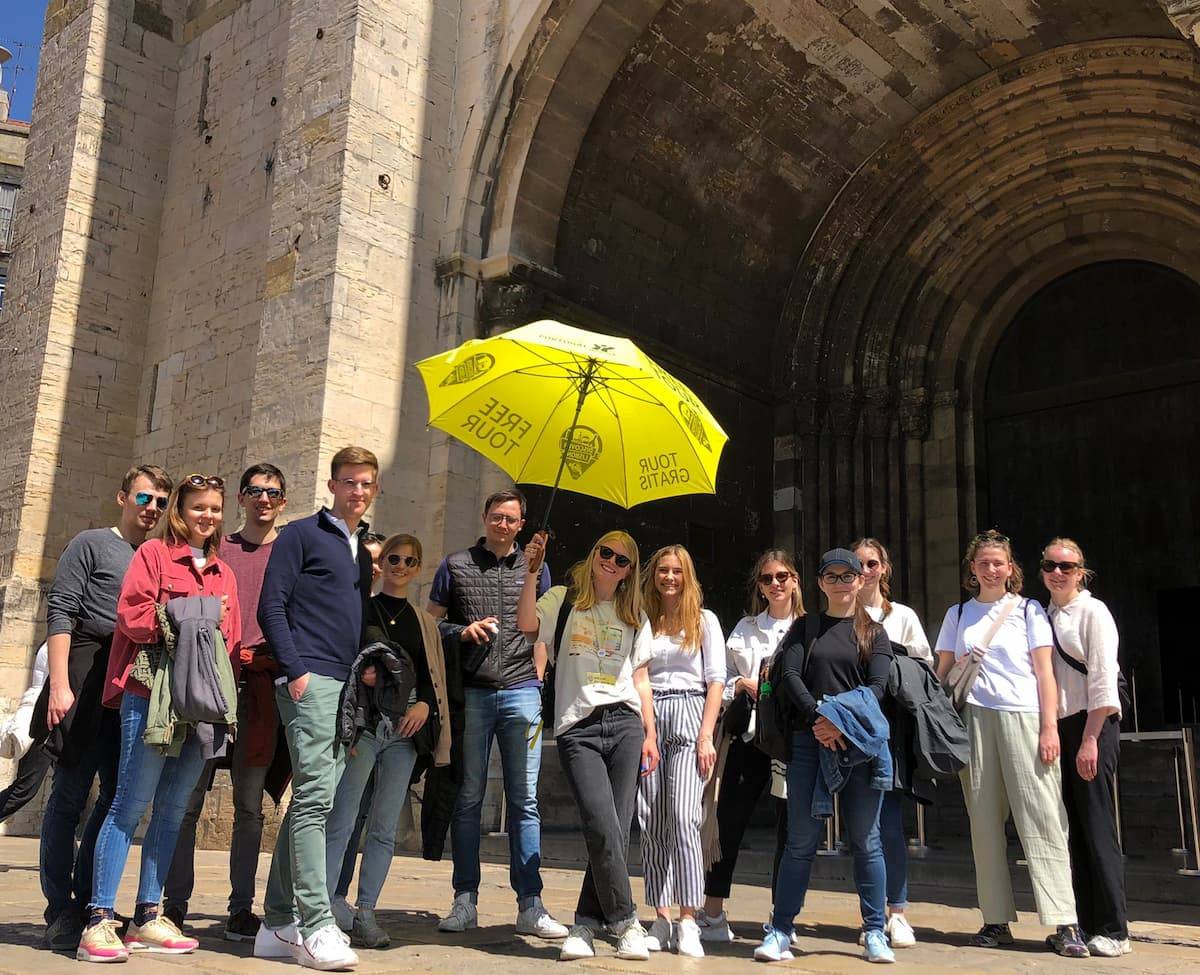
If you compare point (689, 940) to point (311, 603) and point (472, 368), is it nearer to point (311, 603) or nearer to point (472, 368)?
point (311, 603)

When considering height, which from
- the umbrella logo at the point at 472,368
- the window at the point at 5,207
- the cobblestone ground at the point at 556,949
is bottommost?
the cobblestone ground at the point at 556,949

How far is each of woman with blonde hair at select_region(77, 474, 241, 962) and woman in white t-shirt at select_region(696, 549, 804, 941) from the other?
6.48 feet

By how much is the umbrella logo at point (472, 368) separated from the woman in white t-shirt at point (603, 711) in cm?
85

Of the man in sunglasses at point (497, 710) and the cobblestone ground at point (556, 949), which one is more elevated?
the man in sunglasses at point (497, 710)

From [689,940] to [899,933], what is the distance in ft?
2.89

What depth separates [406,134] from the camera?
10430 millimetres

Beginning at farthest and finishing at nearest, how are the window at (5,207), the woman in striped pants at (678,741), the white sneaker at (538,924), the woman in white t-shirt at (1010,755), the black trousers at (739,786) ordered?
the window at (5,207) → the black trousers at (739,786) → the woman in white t-shirt at (1010,755) → the white sneaker at (538,924) → the woman in striped pants at (678,741)

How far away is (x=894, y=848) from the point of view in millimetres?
4770

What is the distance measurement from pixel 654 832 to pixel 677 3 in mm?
8113

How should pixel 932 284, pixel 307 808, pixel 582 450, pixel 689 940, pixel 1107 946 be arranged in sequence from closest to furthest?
pixel 307 808
pixel 689 940
pixel 1107 946
pixel 582 450
pixel 932 284

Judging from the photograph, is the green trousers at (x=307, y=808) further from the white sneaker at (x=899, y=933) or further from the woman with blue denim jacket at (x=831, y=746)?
the white sneaker at (x=899, y=933)

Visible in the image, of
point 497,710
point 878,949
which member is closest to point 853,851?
point 878,949

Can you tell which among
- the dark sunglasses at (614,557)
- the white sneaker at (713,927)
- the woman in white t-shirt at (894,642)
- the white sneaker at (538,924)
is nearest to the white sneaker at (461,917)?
the white sneaker at (538,924)

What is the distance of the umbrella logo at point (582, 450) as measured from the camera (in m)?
4.98
